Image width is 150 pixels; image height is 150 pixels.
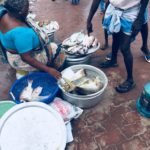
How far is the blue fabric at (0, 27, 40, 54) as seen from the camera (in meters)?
2.54

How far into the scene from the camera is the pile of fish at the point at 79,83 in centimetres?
283

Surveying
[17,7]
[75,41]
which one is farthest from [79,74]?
[17,7]

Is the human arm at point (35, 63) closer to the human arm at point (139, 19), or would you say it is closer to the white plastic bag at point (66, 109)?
the white plastic bag at point (66, 109)

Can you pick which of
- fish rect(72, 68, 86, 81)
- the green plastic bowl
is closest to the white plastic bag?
fish rect(72, 68, 86, 81)

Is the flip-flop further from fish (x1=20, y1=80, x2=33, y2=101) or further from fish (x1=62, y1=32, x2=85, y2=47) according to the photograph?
fish (x1=20, y1=80, x2=33, y2=101)

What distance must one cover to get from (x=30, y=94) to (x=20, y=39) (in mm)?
634

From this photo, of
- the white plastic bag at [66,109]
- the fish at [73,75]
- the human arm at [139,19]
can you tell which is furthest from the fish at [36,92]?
the human arm at [139,19]

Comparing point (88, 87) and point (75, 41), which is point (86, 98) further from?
point (75, 41)

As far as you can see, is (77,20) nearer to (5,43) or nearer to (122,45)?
(122,45)

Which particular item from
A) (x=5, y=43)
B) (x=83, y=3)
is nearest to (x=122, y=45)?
(x=5, y=43)

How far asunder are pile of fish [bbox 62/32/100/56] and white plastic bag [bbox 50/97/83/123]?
2.34 ft

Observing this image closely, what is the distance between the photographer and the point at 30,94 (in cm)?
286

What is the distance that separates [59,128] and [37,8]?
341 centimetres

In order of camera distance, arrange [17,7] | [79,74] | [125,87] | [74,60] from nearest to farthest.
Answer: [17,7] < [79,74] < [125,87] < [74,60]
